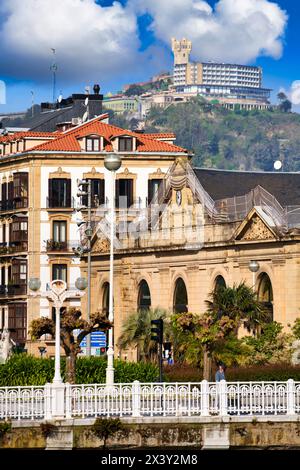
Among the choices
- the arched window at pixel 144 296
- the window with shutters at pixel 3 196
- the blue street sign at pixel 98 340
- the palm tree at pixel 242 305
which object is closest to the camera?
the palm tree at pixel 242 305

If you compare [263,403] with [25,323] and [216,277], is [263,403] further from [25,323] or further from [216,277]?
[25,323]

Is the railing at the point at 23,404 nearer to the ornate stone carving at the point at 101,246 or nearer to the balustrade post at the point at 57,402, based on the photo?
the balustrade post at the point at 57,402

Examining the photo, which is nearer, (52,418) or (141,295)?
(52,418)

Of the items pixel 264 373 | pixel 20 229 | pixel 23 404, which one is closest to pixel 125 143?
pixel 20 229

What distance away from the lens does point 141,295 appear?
10981cm

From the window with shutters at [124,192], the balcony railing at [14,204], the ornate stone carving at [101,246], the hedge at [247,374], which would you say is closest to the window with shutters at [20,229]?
the balcony railing at [14,204]

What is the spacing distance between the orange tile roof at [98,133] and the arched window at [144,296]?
18526mm

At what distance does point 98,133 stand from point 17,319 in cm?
1310

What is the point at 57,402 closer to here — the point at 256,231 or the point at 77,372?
the point at 77,372

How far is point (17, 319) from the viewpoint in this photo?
125m

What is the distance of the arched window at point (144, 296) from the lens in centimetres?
10900
